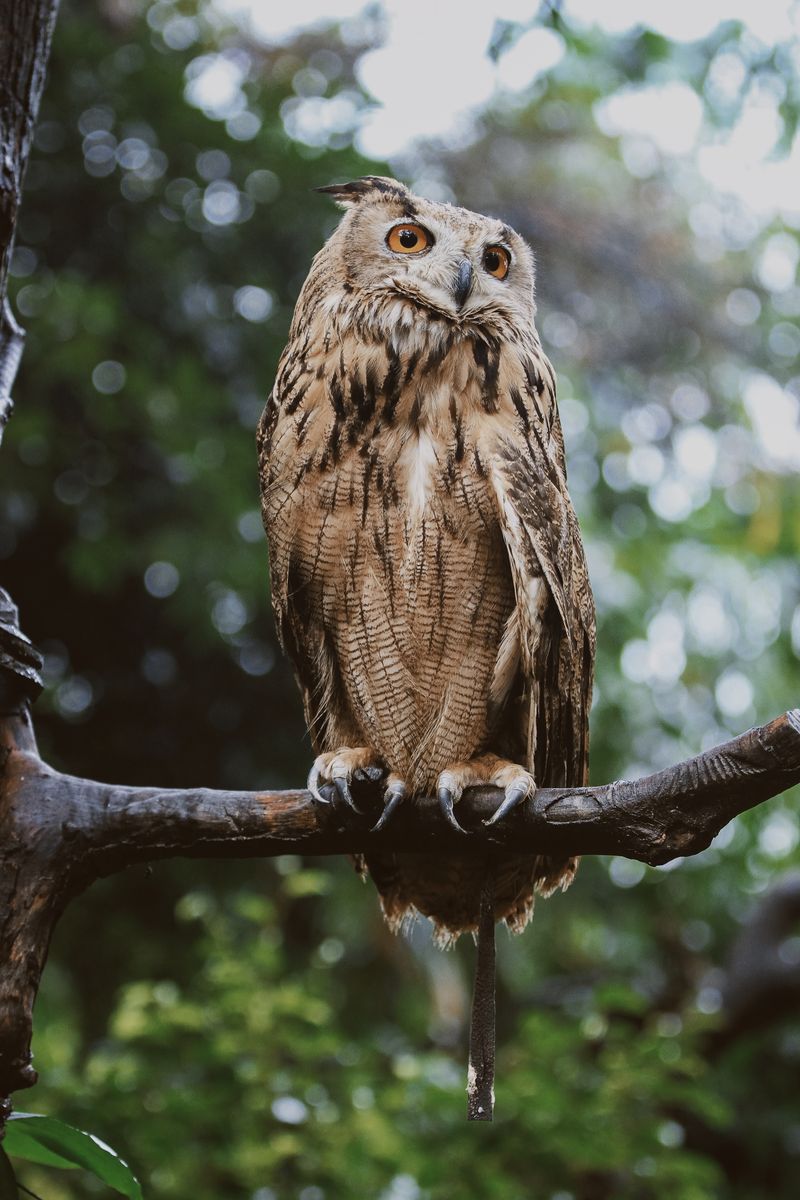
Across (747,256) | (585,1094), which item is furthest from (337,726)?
(747,256)

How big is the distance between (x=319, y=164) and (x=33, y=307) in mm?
1183

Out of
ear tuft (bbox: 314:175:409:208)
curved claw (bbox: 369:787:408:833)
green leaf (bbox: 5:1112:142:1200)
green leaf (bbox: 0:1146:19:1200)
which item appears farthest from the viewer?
ear tuft (bbox: 314:175:409:208)

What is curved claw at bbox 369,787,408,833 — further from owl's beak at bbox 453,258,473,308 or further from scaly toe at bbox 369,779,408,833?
owl's beak at bbox 453,258,473,308

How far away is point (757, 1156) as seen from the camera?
14.9ft

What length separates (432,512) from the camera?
81.8 inches

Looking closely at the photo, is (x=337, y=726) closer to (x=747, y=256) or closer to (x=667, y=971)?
(x=667, y=971)

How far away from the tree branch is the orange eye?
0.94m

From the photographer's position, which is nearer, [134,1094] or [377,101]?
[134,1094]

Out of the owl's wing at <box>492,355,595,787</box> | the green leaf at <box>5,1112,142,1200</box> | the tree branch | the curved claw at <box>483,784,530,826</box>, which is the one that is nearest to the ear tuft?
the owl's wing at <box>492,355,595,787</box>

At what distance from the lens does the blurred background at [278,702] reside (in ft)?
10.1

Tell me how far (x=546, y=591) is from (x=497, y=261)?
0.64 m

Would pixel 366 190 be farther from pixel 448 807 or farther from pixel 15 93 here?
pixel 448 807

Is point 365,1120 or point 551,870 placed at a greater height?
point 551,870

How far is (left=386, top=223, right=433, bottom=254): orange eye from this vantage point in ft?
7.18
